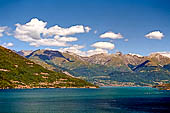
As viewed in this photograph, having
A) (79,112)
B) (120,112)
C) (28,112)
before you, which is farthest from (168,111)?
(28,112)

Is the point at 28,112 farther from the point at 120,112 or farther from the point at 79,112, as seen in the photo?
the point at 120,112

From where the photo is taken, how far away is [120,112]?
155 m

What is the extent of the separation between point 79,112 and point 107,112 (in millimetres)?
17295

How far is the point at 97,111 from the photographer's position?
6260 inches

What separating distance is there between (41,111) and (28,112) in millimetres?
8154

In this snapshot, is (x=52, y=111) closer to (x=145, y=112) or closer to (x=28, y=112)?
(x=28, y=112)

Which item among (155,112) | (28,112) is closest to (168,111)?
(155,112)

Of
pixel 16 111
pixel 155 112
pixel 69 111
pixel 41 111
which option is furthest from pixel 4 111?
pixel 155 112

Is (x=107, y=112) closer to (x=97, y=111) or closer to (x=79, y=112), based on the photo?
(x=97, y=111)

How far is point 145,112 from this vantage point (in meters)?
154

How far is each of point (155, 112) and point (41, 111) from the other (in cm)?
7048

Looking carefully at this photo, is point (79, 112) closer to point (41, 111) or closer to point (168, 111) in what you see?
point (41, 111)

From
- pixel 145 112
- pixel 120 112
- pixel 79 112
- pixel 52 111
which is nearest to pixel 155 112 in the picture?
pixel 145 112

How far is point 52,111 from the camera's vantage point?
15688 centimetres
